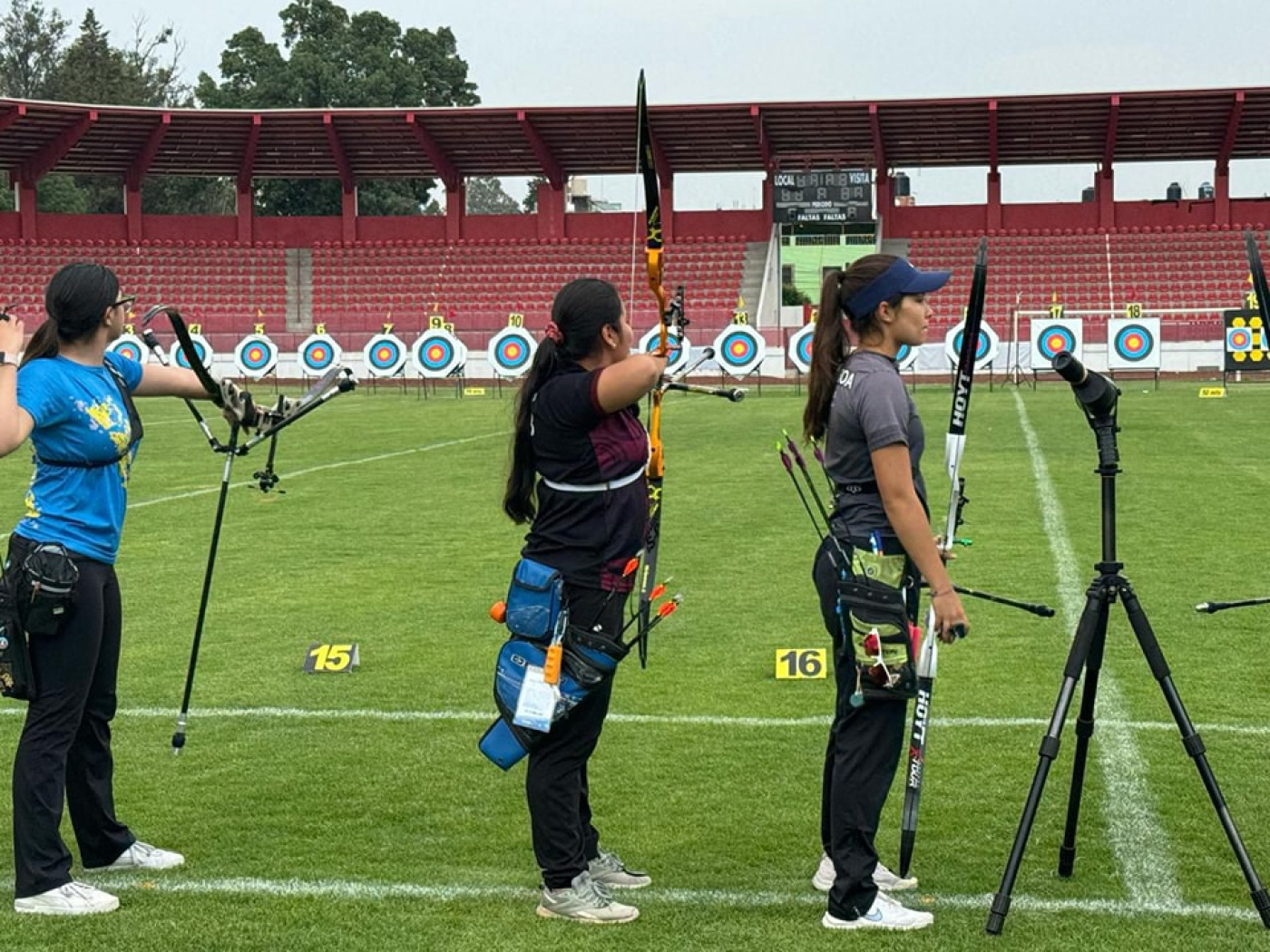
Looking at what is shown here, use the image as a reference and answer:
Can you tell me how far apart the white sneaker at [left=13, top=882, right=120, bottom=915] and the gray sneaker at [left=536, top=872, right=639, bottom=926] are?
1.17m

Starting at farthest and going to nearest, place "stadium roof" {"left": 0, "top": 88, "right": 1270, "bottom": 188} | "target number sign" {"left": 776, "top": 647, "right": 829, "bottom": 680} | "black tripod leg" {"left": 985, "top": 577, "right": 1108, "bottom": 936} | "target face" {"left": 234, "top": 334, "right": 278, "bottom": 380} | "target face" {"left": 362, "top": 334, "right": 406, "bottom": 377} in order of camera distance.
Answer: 1. "stadium roof" {"left": 0, "top": 88, "right": 1270, "bottom": 188}
2. "target face" {"left": 234, "top": 334, "right": 278, "bottom": 380}
3. "target face" {"left": 362, "top": 334, "right": 406, "bottom": 377}
4. "target number sign" {"left": 776, "top": 647, "right": 829, "bottom": 680}
5. "black tripod leg" {"left": 985, "top": 577, "right": 1108, "bottom": 936}

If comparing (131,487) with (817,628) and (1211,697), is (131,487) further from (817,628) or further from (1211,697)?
(1211,697)

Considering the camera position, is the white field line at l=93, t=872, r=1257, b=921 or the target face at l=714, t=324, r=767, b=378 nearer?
the white field line at l=93, t=872, r=1257, b=921

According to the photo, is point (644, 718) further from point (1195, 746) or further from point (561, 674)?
point (1195, 746)

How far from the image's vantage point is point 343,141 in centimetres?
4306

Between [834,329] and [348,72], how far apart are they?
6438 centimetres

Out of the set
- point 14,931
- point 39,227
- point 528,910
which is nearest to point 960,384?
point 528,910

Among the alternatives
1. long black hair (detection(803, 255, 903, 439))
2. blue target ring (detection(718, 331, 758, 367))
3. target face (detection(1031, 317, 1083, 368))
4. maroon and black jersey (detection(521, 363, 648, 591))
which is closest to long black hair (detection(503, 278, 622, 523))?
maroon and black jersey (detection(521, 363, 648, 591))

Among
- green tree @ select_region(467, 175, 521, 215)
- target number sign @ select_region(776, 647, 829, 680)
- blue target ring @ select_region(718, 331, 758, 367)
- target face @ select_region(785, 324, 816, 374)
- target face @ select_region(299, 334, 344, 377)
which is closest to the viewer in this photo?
target number sign @ select_region(776, 647, 829, 680)

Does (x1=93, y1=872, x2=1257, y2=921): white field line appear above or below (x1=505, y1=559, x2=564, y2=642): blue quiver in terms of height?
below

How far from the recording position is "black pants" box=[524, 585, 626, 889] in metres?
4.47

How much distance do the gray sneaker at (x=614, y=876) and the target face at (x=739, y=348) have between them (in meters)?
27.5

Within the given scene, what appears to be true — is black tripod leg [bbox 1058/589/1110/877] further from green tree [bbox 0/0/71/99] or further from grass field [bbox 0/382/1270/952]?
green tree [bbox 0/0/71/99]

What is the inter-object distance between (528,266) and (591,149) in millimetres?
3426
